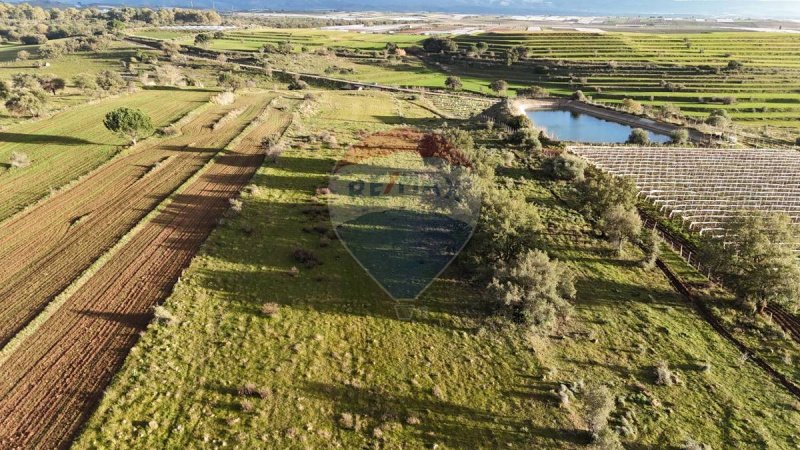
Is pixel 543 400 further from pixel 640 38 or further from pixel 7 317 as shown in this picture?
pixel 640 38

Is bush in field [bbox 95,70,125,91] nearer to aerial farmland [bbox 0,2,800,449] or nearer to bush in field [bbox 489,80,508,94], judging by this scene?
aerial farmland [bbox 0,2,800,449]

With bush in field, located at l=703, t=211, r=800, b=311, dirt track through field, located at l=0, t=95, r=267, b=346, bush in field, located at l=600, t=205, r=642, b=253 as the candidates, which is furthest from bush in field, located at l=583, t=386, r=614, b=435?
dirt track through field, located at l=0, t=95, r=267, b=346

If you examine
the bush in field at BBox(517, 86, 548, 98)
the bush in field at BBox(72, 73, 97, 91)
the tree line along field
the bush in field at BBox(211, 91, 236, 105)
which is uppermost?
the tree line along field

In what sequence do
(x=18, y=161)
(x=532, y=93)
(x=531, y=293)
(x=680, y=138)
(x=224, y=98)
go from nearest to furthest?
(x=531, y=293) < (x=18, y=161) < (x=680, y=138) < (x=224, y=98) < (x=532, y=93)

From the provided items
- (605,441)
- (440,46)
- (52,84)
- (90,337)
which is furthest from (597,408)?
(440,46)

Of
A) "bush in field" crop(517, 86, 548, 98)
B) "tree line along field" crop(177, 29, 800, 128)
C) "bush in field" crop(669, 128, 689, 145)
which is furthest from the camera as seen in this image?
"bush in field" crop(517, 86, 548, 98)

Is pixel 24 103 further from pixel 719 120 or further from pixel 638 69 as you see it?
pixel 638 69

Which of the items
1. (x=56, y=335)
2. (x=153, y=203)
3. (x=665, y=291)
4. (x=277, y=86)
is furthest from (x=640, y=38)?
(x=56, y=335)
